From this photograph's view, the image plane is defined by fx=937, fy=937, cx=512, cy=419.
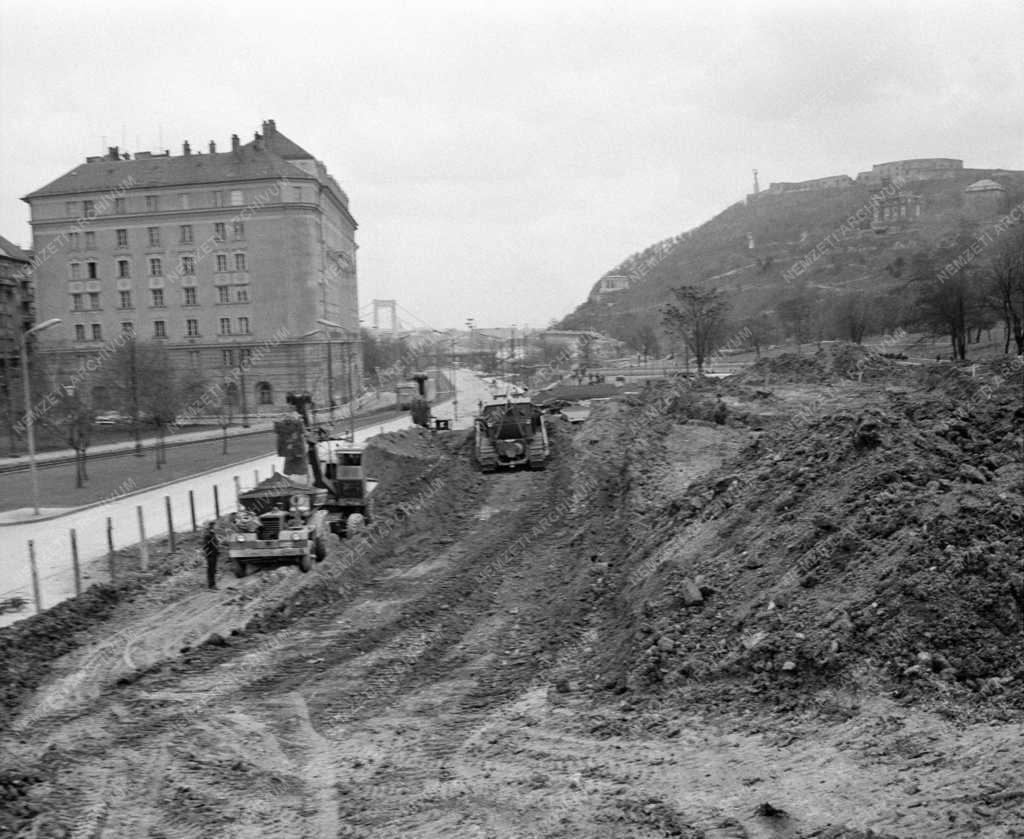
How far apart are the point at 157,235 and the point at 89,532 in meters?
50.2

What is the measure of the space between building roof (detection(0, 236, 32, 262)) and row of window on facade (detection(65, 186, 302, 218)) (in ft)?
23.9

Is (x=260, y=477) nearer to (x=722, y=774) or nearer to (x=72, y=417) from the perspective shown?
(x=72, y=417)

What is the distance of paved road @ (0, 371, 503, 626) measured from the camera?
18.3m

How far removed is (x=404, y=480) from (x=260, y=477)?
21.0 ft

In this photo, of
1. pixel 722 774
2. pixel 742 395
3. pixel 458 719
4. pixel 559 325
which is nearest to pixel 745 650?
pixel 722 774

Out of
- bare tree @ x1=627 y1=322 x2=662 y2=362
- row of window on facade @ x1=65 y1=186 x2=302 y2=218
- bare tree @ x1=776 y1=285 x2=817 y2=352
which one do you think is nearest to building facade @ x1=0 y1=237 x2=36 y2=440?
row of window on facade @ x1=65 y1=186 x2=302 y2=218

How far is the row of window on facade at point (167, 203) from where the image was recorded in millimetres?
67062

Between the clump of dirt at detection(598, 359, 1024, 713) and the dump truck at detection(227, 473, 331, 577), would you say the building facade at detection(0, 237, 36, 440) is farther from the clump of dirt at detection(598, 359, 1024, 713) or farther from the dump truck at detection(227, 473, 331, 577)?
the clump of dirt at detection(598, 359, 1024, 713)

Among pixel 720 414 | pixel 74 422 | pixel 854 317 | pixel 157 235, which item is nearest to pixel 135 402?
pixel 74 422

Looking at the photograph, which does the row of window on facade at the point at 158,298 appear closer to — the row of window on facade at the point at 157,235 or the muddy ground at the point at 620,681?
the row of window on facade at the point at 157,235

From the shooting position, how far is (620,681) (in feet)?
37.3

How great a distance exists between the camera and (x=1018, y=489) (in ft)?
39.7

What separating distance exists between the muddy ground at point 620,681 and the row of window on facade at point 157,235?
2092 inches

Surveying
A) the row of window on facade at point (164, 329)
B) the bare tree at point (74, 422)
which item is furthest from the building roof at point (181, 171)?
the bare tree at point (74, 422)
